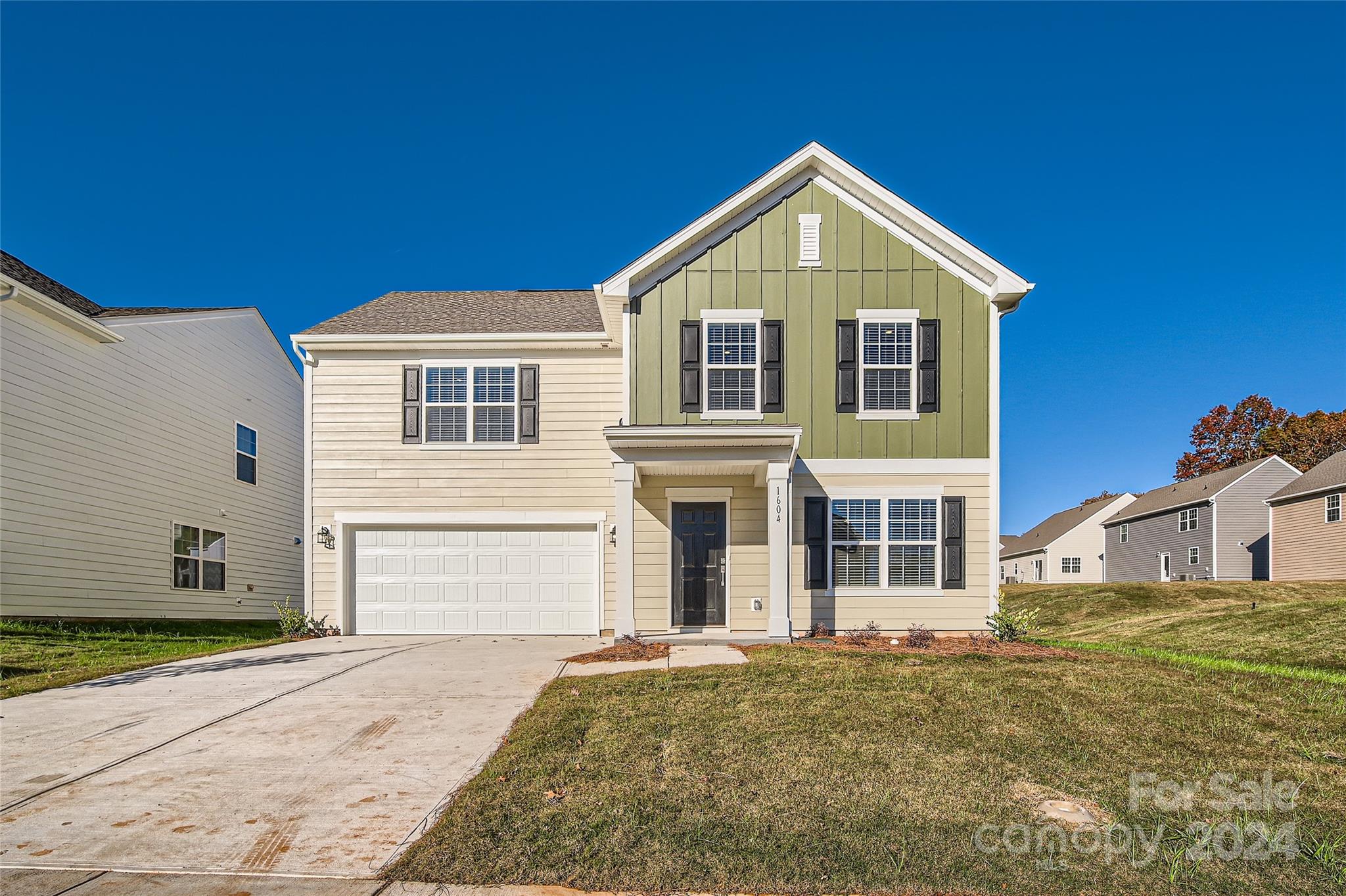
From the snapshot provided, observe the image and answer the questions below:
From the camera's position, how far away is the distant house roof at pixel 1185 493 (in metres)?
32.8

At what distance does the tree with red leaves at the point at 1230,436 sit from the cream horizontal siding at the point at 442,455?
46761 millimetres

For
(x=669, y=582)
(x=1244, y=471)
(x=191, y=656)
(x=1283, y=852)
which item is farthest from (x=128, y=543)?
(x=1244, y=471)

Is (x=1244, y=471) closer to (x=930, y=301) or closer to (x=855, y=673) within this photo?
(x=930, y=301)

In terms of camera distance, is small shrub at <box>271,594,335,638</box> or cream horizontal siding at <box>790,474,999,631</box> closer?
cream horizontal siding at <box>790,474,999,631</box>

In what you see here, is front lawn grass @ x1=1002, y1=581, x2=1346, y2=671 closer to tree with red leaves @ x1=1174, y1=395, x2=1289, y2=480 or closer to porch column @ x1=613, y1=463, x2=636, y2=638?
porch column @ x1=613, y1=463, x2=636, y2=638

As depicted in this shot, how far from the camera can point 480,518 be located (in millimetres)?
14172

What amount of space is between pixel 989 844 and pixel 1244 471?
3444 cm

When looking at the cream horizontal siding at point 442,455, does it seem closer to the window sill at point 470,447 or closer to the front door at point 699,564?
the window sill at point 470,447

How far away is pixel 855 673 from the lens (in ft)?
28.0

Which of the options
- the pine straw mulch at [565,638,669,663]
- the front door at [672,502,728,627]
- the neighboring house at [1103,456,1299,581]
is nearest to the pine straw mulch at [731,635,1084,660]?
the pine straw mulch at [565,638,669,663]

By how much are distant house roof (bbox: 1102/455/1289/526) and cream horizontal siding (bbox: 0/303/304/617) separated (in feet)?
106

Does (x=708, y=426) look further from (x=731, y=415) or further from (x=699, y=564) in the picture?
(x=699, y=564)

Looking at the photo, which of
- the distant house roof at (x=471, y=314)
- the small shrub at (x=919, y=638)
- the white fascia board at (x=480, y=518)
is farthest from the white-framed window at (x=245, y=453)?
the small shrub at (x=919, y=638)

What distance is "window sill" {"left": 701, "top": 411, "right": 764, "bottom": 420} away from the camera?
13227 millimetres
